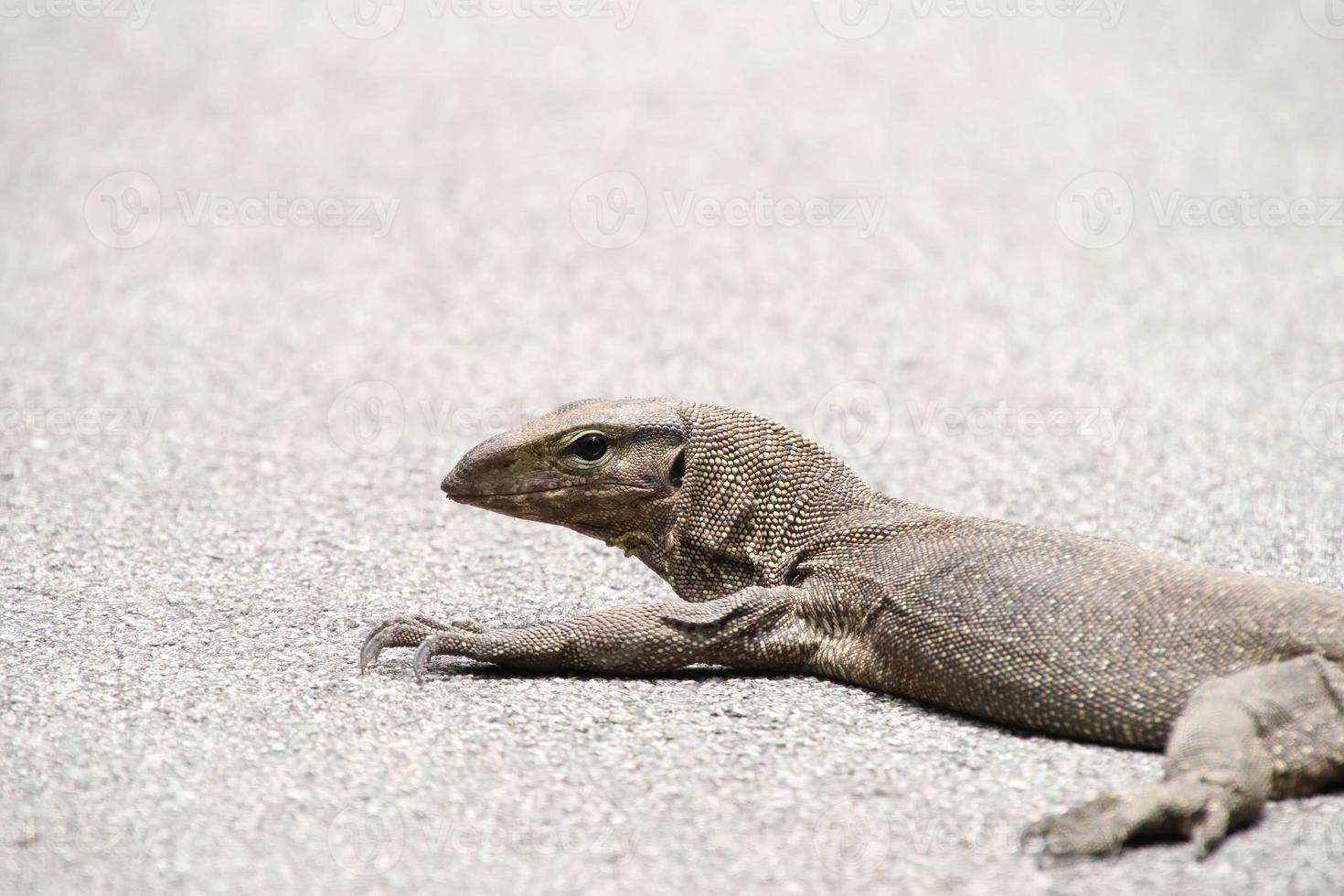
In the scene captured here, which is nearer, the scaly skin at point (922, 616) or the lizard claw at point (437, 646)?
the scaly skin at point (922, 616)

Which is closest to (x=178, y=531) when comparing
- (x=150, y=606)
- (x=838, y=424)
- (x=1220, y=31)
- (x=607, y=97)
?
(x=150, y=606)

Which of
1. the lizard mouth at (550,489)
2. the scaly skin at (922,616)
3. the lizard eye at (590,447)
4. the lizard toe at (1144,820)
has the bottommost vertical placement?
the lizard toe at (1144,820)

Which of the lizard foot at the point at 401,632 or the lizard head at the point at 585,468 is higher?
the lizard head at the point at 585,468

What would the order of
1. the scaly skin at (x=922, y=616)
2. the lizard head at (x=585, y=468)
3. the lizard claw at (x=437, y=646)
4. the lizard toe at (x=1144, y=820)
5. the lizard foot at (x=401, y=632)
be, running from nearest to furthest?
the lizard toe at (x=1144, y=820)
the scaly skin at (x=922, y=616)
the lizard claw at (x=437, y=646)
the lizard foot at (x=401, y=632)
the lizard head at (x=585, y=468)

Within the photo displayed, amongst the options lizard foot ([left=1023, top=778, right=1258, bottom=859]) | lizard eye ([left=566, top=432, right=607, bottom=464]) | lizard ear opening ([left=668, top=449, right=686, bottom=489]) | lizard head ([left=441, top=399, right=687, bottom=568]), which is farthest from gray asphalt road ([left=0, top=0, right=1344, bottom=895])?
lizard eye ([left=566, top=432, right=607, bottom=464])

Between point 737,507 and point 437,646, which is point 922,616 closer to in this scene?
point 737,507

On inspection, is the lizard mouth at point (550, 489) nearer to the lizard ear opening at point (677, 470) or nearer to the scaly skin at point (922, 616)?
the scaly skin at point (922, 616)

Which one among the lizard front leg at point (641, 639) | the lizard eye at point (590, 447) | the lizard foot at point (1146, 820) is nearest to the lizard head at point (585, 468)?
the lizard eye at point (590, 447)
